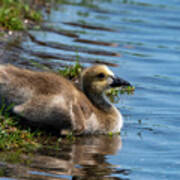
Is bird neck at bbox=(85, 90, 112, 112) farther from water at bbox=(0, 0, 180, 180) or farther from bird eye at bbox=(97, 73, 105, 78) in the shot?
water at bbox=(0, 0, 180, 180)

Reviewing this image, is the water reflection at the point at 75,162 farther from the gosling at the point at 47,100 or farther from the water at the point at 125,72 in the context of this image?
the gosling at the point at 47,100

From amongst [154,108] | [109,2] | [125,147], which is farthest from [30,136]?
[109,2]

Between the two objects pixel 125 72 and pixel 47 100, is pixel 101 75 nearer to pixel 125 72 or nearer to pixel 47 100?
pixel 47 100

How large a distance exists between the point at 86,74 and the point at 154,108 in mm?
1990

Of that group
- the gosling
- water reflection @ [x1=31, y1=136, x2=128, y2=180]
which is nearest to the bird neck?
the gosling

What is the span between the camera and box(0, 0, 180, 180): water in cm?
657

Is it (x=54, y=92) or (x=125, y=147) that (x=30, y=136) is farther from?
(x=125, y=147)

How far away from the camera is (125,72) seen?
37.9 ft

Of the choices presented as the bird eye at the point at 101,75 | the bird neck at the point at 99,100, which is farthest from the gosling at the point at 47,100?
the bird eye at the point at 101,75

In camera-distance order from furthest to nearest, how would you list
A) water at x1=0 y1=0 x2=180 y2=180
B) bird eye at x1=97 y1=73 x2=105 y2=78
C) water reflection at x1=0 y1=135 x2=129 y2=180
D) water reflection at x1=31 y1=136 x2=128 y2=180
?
bird eye at x1=97 y1=73 x2=105 y2=78 → water at x1=0 y1=0 x2=180 y2=180 → water reflection at x1=31 y1=136 x2=128 y2=180 → water reflection at x1=0 y1=135 x2=129 y2=180

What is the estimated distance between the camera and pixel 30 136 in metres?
7.01

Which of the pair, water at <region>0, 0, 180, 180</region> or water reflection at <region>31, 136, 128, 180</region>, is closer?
water reflection at <region>31, 136, 128, 180</region>

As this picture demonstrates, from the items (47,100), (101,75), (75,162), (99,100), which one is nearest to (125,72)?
(99,100)

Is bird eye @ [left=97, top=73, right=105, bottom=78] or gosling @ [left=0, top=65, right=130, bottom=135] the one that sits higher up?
bird eye @ [left=97, top=73, right=105, bottom=78]
